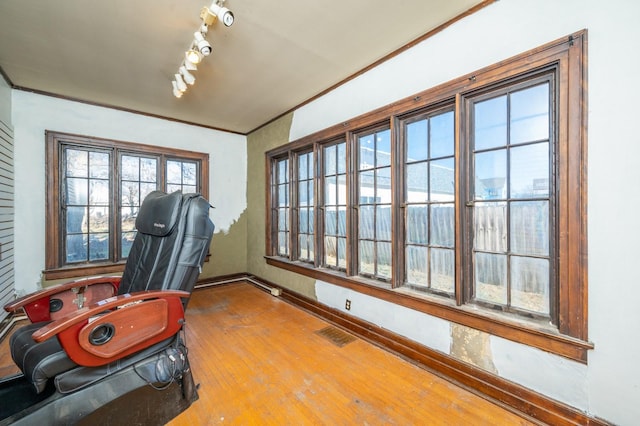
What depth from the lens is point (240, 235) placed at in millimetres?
4746

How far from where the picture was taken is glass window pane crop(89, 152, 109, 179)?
3.56 m

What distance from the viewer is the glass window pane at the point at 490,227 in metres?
1.81

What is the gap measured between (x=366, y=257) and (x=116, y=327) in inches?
80.7

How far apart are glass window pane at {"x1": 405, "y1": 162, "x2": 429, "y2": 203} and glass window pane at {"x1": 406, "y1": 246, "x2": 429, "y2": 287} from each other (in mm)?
421

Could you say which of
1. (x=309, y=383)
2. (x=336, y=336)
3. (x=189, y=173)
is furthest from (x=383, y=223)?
(x=189, y=173)

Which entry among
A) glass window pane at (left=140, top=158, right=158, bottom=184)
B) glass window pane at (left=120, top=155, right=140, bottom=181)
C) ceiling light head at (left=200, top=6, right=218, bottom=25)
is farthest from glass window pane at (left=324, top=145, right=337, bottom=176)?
glass window pane at (left=120, top=155, right=140, bottom=181)

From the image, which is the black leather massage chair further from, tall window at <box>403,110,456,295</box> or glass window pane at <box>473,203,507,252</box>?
glass window pane at <box>473,203,507,252</box>

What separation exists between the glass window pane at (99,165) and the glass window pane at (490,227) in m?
4.36

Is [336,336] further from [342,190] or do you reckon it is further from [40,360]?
[40,360]

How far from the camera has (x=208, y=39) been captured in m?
2.22

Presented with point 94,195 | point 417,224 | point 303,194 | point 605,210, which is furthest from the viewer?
point 303,194

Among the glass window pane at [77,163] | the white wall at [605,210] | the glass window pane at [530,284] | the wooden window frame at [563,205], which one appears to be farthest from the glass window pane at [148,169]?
the glass window pane at [530,284]

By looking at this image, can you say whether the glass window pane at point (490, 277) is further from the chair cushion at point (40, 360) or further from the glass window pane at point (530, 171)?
the chair cushion at point (40, 360)

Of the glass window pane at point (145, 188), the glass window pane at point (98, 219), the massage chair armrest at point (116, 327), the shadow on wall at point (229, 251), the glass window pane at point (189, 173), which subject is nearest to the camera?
the massage chair armrest at point (116, 327)
